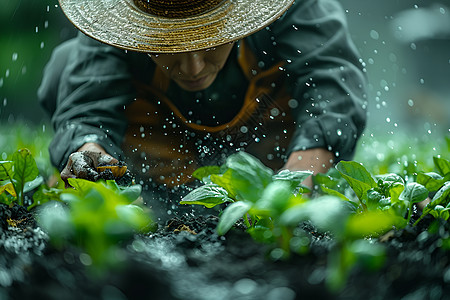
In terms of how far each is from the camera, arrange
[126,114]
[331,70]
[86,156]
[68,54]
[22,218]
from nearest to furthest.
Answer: [22,218]
[86,156]
[331,70]
[126,114]
[68,54]

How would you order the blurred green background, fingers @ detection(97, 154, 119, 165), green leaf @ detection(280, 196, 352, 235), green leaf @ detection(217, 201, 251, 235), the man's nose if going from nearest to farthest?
1. green leaf @ detection(280, 196, 352, 235)
2. green leaf @ detection(217, 201, 251, 235)
3. fingers @ detection(97, 154, 119, 165)
4. the man's nose
5. the blurred green background

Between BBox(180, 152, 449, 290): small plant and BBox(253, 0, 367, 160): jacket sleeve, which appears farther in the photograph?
BBox(253, 0, 367, 160): jacket sleeve

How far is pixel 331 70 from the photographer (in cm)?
123

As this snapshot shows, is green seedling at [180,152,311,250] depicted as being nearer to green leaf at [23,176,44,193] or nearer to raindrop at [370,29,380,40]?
green leaf at [23,176,44,193]

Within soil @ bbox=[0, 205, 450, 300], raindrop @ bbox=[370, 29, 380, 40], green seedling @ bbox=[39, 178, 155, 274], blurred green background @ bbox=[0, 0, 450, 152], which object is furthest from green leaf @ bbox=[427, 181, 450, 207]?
raindrop @ bbox=[370, 29, 380, 40]

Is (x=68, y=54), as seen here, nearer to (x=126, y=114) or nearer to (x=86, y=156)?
(x=126, y=114)

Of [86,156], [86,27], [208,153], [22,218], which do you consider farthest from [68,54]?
[22,218]

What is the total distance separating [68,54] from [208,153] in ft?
2.09

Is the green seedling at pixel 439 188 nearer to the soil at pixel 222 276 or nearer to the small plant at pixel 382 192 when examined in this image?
the small plant at pixel 382 192

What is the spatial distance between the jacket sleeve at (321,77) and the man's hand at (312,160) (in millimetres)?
12

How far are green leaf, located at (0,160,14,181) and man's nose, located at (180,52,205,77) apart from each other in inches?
18.7

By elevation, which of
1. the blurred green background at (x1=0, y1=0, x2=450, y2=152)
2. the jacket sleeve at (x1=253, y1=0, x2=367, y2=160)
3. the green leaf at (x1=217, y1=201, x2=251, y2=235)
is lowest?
the blurred green background at (x1=0, y1=0, x2=450, y2=152)

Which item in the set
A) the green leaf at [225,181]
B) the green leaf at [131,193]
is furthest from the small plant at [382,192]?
the green leaf at [131,193]

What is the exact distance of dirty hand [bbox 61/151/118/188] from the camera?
75 centimetres
